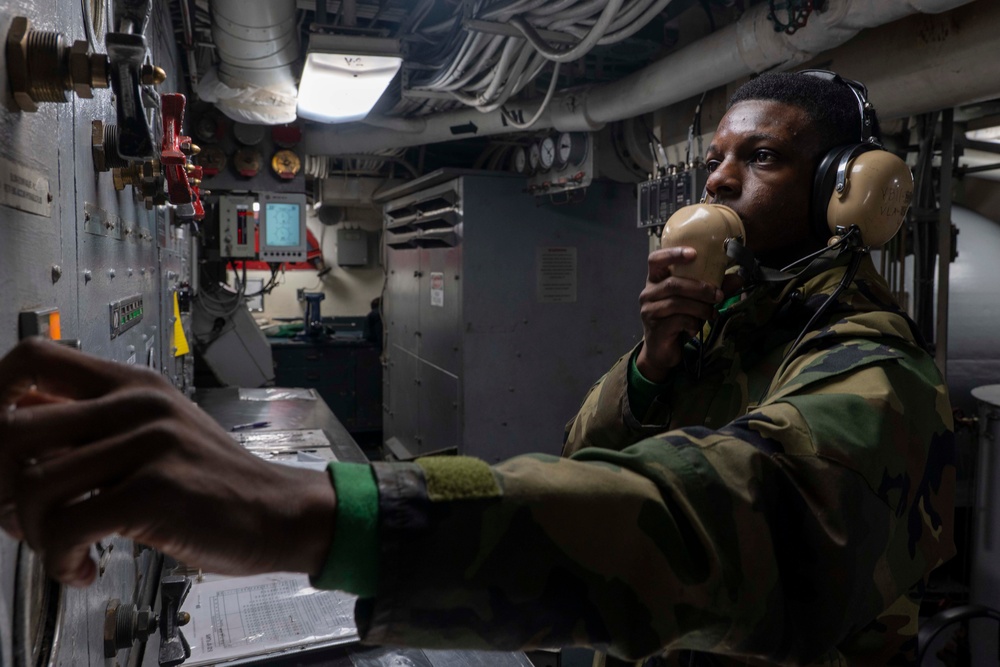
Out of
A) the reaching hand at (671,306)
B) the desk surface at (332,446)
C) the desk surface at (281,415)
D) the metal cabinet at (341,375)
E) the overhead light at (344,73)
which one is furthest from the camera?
the metal cabinet at (341,375)

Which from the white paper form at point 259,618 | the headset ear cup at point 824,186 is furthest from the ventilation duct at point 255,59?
the headset ear cup at point 824,186

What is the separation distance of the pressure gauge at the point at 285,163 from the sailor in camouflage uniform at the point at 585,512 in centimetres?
402

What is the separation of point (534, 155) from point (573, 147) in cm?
46

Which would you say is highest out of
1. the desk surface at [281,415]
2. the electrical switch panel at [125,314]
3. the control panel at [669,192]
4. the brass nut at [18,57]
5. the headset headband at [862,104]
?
the control panel at [669,192]

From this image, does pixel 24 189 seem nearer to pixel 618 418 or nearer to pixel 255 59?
pixel 618 418

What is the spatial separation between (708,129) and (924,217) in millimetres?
984

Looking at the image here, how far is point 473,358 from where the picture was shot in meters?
4.55

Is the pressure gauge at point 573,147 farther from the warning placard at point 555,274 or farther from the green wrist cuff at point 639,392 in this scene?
the green wrist cuff at point 639,392

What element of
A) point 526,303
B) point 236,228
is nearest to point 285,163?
point 236,228

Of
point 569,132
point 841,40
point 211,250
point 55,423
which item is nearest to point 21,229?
point 55,423

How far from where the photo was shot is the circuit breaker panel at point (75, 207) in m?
0.59

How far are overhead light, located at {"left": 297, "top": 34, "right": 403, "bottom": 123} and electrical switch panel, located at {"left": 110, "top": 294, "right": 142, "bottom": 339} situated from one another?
5.26 ft

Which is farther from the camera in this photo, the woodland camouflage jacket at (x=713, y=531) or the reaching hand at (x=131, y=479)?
the woodland camouflage jacket at (x=713, y=531)

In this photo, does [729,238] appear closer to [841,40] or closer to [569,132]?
[841,40]
